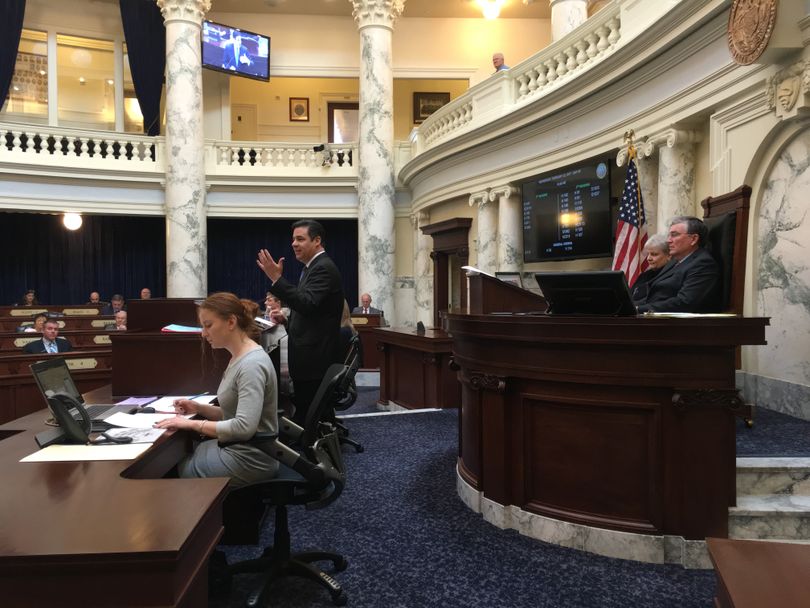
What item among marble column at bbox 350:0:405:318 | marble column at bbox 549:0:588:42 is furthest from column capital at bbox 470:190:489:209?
marble column at bbox 549:0:588:42

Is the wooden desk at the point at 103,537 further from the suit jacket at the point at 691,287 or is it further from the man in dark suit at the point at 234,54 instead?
the man in dark suit at the point at 234,54

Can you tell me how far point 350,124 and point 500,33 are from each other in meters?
4.38

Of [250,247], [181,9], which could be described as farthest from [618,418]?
[250,247]

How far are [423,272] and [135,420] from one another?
9.58 meters

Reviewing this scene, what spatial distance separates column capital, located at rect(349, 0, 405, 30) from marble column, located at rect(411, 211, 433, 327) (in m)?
3.60

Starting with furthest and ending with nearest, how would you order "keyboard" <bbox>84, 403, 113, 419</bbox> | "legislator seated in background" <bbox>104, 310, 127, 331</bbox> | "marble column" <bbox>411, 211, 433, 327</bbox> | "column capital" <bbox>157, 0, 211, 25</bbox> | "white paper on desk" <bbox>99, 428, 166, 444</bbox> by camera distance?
"marble column" <bbox>411, 211, 433, 327</bbox> → "column capital" <bbox>157, 0, 211, 25</bbox> → "legislator seated in background" <bbox>104, 310, 127, 331</bbox> → "keyboard" <bbox>84, 403, 113, 419</bbox> → "white paper on desk" <bbox>99, 428, 166, 444</bbox>

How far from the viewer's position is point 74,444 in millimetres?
2102

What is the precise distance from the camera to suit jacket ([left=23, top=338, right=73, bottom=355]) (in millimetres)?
6013

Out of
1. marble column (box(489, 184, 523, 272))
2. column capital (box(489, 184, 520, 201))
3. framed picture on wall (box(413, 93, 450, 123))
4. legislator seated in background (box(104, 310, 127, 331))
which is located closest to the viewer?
legislator seated in background (box(104, 310, 127, 331))

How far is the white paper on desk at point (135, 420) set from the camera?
7.60 feet

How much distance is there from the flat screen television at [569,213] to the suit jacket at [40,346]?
227 inches

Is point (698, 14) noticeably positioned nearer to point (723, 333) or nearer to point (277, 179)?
point (723, 333)

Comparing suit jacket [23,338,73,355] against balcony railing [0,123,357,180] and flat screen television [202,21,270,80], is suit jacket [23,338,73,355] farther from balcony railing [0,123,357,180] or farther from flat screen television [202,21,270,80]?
flat screen television [202,21,270,80]

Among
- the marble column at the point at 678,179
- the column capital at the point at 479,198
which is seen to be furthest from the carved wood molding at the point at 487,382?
the column capital at the point at 479,198
